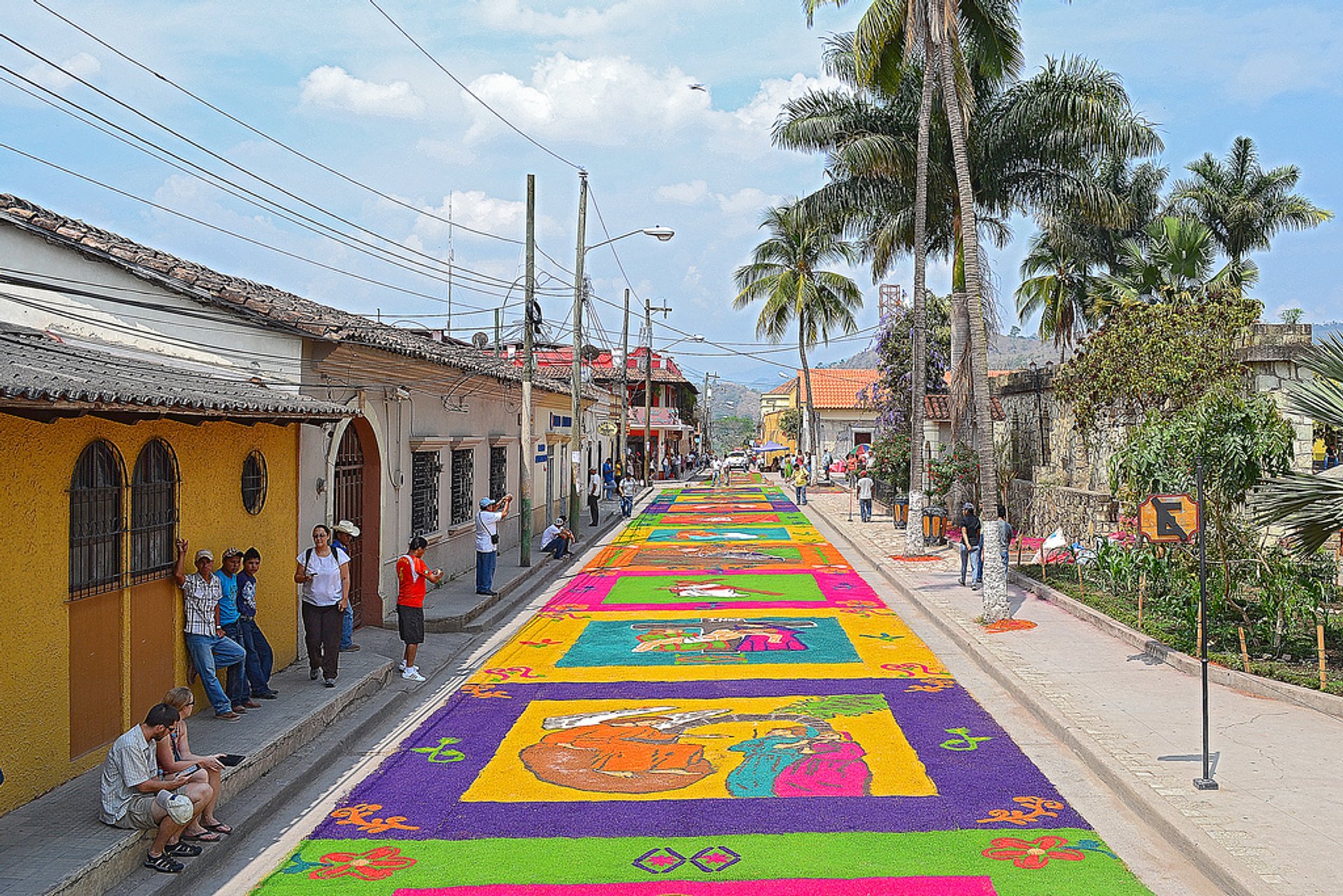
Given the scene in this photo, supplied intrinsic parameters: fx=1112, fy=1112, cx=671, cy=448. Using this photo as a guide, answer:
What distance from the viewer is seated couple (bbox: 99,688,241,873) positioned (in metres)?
6.96

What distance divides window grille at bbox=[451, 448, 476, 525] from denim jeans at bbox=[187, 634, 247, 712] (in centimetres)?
1064

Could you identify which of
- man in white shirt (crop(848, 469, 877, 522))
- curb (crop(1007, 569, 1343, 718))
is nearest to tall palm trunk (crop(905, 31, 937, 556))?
curb (crop(1007, 569, 1343, 718))

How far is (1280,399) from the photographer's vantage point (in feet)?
57.5

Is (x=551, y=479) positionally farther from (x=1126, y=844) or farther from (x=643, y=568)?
(x=1126, y=844)

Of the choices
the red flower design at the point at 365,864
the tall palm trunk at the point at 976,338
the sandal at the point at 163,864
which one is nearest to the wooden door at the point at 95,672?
the sandal at the point at 163,864

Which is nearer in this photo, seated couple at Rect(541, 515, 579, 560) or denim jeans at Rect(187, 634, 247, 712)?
denim jeans at Rect(187, 634, 247, 712)

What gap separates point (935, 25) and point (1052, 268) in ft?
86.4

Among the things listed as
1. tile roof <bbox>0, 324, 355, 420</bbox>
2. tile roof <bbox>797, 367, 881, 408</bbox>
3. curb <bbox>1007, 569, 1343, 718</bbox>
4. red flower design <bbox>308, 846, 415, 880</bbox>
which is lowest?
red flower design <bbox>308, 846, 415, 880</bbox>

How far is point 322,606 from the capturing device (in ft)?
37.7

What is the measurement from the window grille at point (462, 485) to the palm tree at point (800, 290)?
30755 mm

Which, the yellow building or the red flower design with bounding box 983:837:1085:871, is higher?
the yellow building

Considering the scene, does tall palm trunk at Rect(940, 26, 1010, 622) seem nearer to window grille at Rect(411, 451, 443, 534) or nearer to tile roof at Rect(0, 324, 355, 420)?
window grille at Rect(411, 451, 443, 534)

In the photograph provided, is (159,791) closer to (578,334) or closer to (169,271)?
(169,271)

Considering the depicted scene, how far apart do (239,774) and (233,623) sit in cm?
236
